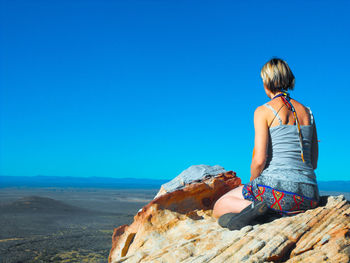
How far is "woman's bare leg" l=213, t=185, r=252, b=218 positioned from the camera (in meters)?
3.96

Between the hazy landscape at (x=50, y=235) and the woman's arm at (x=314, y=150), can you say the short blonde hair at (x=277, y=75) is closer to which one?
the woman's arm at (x=314, y=150)

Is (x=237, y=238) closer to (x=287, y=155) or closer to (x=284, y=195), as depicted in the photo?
(x=284, y=195)

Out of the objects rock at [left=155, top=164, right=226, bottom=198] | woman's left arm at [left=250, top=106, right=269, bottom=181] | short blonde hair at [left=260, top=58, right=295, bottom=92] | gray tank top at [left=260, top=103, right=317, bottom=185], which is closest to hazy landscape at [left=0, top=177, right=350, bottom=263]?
rock at [left=155, top=164, right=226, bottom=198]

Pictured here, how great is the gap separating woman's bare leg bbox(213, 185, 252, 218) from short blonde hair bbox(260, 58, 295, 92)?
1283 mm

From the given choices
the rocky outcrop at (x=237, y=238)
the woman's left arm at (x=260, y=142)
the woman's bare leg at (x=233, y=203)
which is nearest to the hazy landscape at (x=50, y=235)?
the rocky outcrop at (x=237, y=238)

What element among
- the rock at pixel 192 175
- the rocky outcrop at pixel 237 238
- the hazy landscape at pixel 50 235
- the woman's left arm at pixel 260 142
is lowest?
the hazy landscape at pixel 50 235

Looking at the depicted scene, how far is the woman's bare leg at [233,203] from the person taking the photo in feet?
13.0

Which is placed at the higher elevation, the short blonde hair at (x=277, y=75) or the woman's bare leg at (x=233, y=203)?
the short blonde hair at (x=277, y=75)

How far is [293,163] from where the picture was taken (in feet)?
11.8

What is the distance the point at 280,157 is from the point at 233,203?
865 mm

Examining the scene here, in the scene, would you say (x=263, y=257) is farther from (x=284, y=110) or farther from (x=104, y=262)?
(x=104, y=262)

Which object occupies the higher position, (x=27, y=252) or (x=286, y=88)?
(x=286, y=88)

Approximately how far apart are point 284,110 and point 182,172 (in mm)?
2669

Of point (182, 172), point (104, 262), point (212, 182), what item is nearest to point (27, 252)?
point (104, 262)
